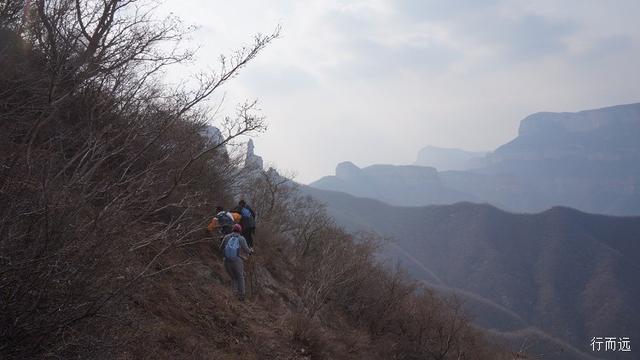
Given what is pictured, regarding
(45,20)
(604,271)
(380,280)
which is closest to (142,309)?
(45,20)

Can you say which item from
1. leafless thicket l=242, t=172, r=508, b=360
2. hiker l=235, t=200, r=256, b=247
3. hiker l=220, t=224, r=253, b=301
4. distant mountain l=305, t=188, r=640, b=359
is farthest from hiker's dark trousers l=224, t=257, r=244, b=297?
distant mountain l=305, t=188, r=640, b=359

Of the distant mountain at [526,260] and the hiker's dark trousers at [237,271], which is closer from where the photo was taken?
the hiker's dark trousers at [237,271]

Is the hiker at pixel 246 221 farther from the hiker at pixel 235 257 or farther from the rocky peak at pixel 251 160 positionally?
the rocky peak at pixel 251 160

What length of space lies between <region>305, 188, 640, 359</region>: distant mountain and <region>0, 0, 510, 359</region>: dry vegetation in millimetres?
88084

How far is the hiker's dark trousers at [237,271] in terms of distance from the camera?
33.6 ft

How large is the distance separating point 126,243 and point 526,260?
146m

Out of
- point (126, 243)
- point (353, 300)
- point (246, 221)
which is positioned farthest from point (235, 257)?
point (353, 300)

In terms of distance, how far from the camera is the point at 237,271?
10.3 metres

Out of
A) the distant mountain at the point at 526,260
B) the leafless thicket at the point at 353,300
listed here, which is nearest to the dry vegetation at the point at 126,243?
the leafless thicket at the point at 353,300

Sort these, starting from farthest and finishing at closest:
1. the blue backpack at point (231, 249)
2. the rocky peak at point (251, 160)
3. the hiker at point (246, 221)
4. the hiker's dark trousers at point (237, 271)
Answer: the rocky peak at point (251, 160)
the hiker at point (246, 221)
the hiker's dark trousers at point (237, 271)
the blue backpack at point (231, 249)

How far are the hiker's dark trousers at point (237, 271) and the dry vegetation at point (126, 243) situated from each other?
1.07 feet

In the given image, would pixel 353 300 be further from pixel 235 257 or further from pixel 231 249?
pixel 231 249

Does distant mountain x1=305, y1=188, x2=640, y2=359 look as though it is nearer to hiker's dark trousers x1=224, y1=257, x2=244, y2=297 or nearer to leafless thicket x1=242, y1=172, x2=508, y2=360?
leafless thicket x1=242, y1=172, x2=508, y2=360

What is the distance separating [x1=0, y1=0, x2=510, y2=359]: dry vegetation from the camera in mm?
3951
